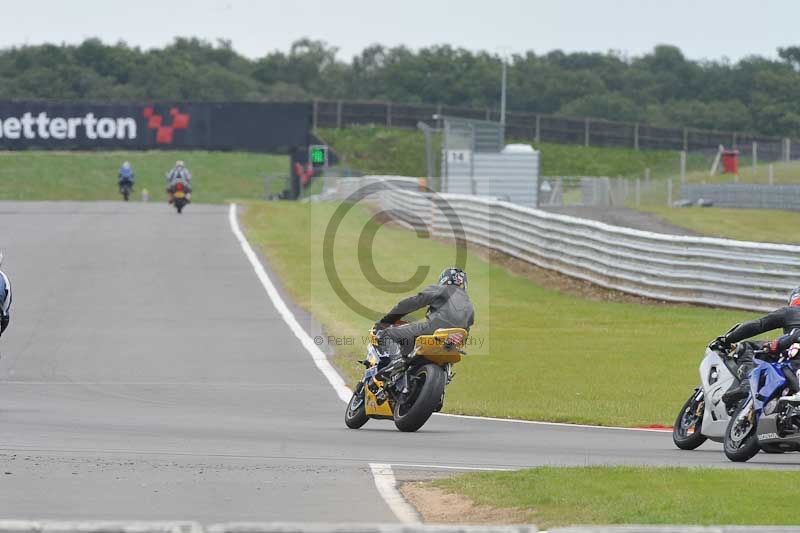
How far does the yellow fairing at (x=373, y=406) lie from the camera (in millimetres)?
14430

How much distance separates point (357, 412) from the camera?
14.6 metres

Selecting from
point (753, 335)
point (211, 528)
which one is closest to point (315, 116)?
point (753, 335)

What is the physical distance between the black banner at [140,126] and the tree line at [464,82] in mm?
48225

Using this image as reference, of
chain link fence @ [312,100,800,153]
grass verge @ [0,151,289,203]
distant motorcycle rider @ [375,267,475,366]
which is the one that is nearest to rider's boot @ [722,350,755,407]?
A: distant motorcycle rider @ [375,267,475,366]

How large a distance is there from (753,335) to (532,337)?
11.5 meters

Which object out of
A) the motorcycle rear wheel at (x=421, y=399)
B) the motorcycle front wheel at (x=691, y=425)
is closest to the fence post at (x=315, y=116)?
the motorcycle rear wheel at (x=421, y=399)

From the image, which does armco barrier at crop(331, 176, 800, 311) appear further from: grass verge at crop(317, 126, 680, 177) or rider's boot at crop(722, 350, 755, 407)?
grass verge at crop(317, 126, 680, 177)

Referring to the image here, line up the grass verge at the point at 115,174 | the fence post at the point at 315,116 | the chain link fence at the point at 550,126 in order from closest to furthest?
the fence post at the point at 315,116, the chain link fence at the point at 550,126, the grass verge at the point at 115,174

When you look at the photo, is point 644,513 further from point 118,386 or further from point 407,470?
point 118,386

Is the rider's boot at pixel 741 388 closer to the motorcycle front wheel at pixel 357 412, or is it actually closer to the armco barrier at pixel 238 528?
the motorcycle front wheel at pixel 357 412

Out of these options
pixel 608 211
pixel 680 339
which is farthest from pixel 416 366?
pixel 608 211

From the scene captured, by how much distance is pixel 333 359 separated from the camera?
20.6m

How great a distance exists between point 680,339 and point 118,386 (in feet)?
30.2

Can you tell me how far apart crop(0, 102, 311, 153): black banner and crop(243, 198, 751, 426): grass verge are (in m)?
29.8
